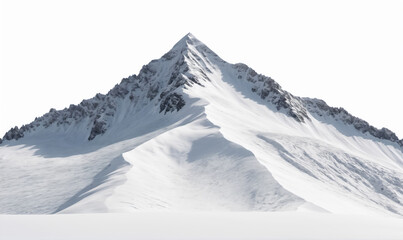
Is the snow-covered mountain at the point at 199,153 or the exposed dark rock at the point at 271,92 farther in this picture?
the exposed dark rock at the point at 271,92

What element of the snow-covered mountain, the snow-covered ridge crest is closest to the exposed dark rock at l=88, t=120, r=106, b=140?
the snow-covered ridge crest

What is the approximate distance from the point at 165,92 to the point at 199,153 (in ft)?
201

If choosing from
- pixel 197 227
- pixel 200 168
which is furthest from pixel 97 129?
pixel 197 227

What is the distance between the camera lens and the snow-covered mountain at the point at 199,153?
1538 inches

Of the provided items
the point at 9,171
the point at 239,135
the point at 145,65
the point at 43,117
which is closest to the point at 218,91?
the point at 145,65

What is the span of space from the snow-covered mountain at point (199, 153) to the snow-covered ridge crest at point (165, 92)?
49 centimetres

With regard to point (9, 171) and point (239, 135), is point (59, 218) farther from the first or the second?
point (9, 171)

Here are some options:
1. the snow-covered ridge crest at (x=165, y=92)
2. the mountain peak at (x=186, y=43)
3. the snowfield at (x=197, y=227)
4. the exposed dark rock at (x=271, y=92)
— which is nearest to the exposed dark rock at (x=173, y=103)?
the snow-covered ridge crest at (x=165, y=92)

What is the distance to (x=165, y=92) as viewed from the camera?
114312mm

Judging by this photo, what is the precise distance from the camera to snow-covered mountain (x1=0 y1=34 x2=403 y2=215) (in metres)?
39.1

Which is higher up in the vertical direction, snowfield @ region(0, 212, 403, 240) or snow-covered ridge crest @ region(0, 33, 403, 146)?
snow-covered ridge crest @ region(0, 33, 403, 146)

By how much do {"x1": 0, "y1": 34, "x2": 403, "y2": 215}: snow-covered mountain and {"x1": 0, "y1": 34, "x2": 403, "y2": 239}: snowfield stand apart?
0.29 m

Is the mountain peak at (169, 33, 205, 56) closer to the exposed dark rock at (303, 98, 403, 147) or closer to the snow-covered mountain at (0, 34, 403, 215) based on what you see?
the snow-covered mountain at (0, 34, 403, 215)

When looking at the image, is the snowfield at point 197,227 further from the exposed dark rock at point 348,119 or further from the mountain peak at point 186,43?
the exposed dark rock at point 348,119
